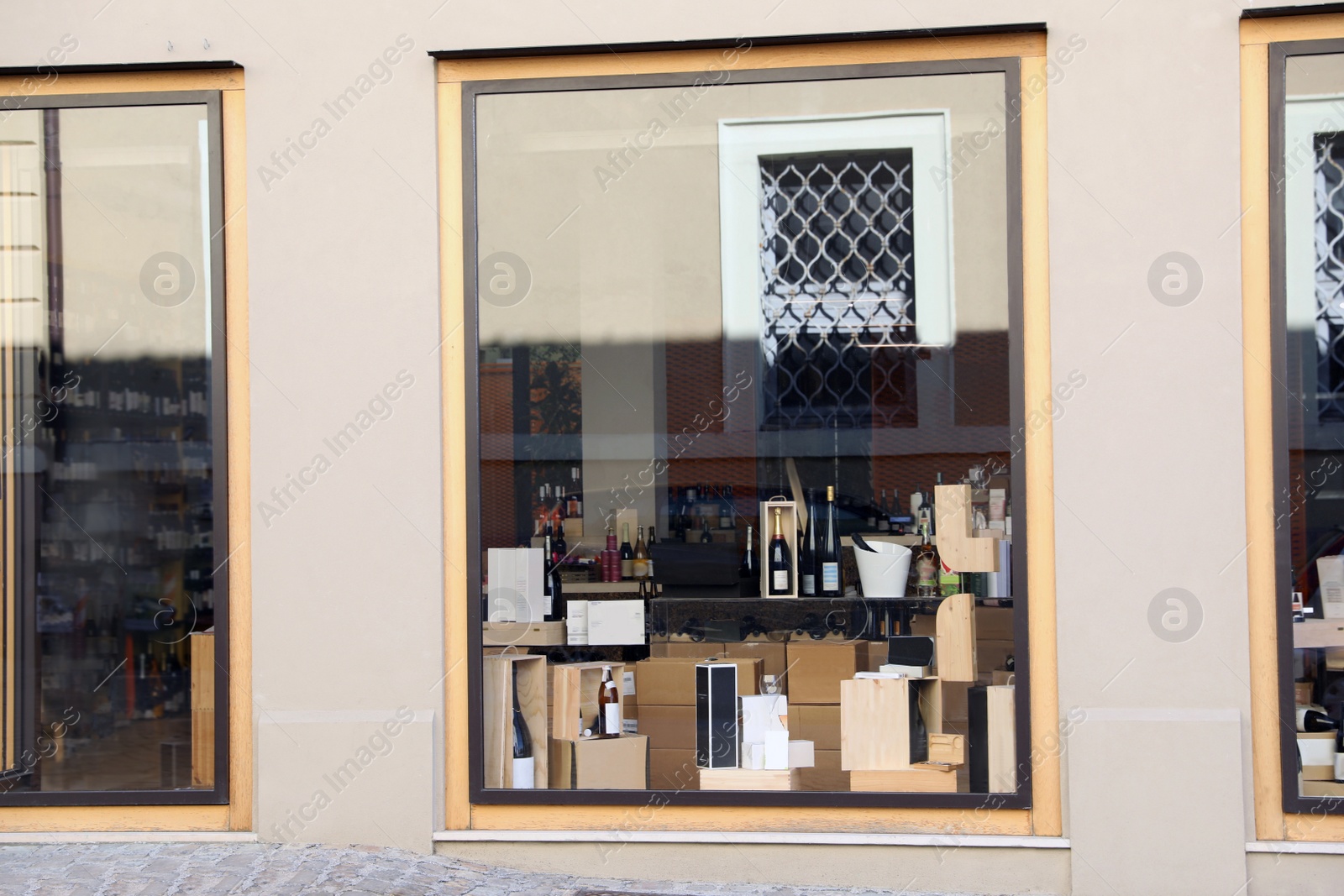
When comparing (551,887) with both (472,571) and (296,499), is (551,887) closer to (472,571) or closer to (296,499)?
(472,571)

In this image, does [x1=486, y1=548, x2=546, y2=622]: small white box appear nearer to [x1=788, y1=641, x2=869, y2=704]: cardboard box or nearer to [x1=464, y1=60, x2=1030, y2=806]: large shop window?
[x1=464, y1=60, x2=1030, y2=806]: large shop window

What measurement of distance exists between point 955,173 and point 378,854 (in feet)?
12.5

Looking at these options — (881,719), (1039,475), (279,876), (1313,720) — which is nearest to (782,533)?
(881,719)

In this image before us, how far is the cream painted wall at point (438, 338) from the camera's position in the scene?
174 inches

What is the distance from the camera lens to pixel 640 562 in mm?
5402

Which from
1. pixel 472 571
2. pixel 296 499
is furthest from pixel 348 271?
pixel 472 571

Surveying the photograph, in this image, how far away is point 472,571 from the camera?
4.83m

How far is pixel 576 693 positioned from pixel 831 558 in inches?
52.4

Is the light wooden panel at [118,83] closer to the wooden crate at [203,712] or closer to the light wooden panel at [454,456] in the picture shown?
the light wooden panel at [454,456]

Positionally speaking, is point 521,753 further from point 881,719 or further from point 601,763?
point 881,719

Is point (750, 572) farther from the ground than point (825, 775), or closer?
farther from the ground

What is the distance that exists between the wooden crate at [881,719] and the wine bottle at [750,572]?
609 millimetres

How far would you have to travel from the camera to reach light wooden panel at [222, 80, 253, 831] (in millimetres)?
4867

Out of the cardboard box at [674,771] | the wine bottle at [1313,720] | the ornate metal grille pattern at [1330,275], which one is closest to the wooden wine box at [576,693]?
the cardboard box at [674,771]
